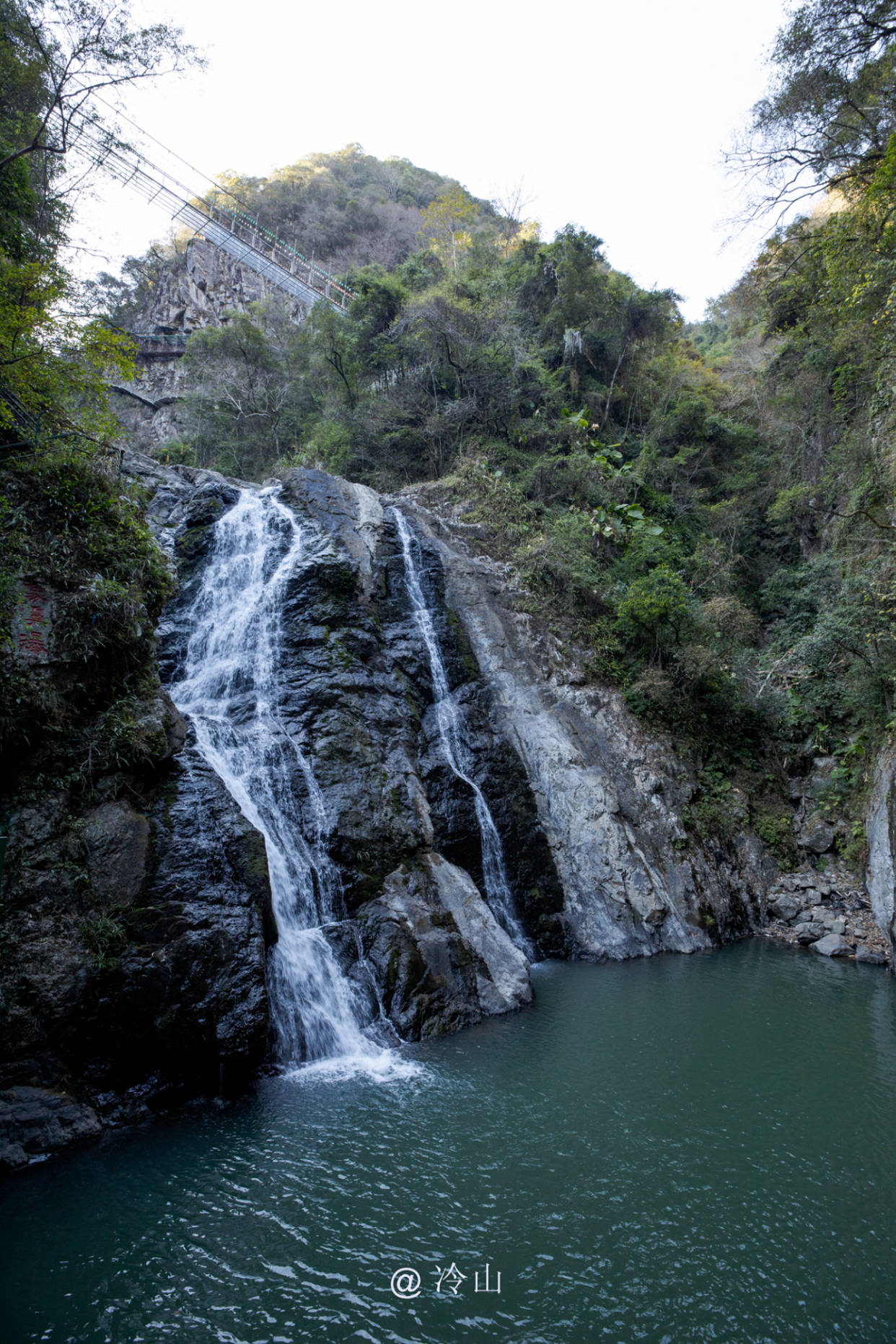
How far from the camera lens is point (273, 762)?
33.2ft

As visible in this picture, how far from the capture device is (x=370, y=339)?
22.5 m

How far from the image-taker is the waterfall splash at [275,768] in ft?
25.8

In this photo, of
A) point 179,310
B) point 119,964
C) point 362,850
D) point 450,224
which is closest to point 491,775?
point 362,850

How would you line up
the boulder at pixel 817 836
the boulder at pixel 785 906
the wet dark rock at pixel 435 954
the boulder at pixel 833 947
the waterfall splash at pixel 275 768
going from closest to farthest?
the waterfall splash at pixel 275 768 < the wet dark rock at pixel 435 954 < the boulder at pixel 833 947 < the boulder at pixel 785 906 < the boulder at pixel 817 836

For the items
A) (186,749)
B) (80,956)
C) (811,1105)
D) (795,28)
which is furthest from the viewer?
(795,28)

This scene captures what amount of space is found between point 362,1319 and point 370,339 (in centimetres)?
2422

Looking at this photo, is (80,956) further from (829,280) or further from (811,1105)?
(829,280)

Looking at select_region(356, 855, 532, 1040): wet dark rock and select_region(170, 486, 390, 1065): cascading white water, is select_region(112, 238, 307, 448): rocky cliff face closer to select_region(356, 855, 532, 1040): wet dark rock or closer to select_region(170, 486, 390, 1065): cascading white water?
select_region(170, 486, 390, 1065): cascading white water

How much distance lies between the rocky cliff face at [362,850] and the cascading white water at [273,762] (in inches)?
11.9

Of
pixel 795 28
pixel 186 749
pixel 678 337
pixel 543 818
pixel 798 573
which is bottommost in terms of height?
pixel 543 818

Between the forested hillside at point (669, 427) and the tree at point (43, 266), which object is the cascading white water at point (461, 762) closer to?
the forested hillside at point (669, 427)

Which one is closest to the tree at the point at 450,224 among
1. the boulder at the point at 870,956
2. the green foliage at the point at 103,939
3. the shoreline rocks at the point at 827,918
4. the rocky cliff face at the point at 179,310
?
the rocky cliff face at the point at 179,310

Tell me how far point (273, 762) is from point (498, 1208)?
655 centimetres

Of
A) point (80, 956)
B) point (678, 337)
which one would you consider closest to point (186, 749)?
point (80, 956)
